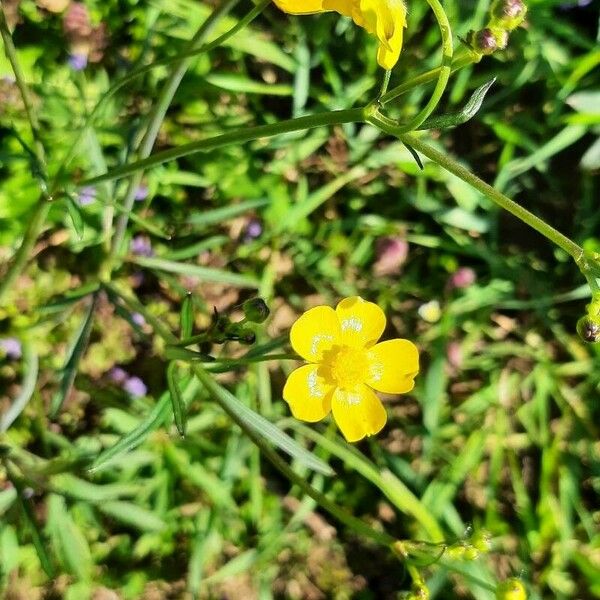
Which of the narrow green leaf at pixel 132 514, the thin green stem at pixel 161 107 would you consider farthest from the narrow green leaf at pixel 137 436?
the narrow green leaf at pixel 132 514

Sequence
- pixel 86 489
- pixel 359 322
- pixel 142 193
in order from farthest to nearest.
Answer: pixel 142 193, pixel 86 489, pixel 359 322

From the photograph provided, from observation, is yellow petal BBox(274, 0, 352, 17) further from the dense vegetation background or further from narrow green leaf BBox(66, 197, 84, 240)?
the dense vegetation background

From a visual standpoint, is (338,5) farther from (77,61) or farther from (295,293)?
(295,293)

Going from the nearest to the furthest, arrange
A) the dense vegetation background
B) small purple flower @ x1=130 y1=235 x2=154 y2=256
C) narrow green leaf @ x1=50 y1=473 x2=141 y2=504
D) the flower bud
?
the flower bud, narrow green leaf @ x1=50 y1=473 x2=141 y2=504, the dense vegetation background, small purple flower @ x1=130 y1=235 x2=154 y2=256

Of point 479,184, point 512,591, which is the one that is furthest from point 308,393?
point 479,184

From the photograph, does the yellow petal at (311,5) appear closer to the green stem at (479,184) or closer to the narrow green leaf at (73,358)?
the green stem at (479,184)

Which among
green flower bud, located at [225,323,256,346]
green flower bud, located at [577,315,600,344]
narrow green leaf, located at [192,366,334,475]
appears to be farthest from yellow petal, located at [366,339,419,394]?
green flower bud, located at [577,315,600,344]

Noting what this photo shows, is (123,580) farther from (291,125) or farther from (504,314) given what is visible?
(291,125)
